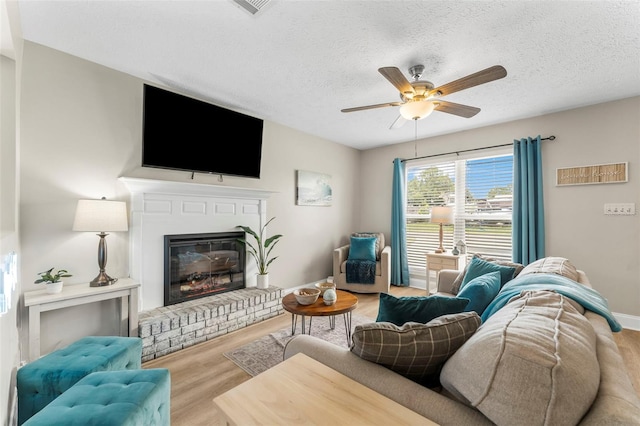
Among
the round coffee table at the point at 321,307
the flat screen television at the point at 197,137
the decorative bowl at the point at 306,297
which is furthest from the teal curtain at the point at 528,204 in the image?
the flat screen television at the point at 197,137

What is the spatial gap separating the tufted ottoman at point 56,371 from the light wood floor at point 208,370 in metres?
0.51

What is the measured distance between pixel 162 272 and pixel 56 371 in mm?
1399

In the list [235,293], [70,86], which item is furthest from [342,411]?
[70,86]

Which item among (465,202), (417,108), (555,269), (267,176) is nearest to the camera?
(555,269)

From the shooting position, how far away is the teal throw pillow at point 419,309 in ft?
4.34

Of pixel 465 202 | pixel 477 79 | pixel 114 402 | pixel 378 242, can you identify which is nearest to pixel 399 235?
pixel 378 242

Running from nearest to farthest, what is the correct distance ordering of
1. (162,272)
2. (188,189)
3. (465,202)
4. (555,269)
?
(555,269) < (162,272) < (188,189) < (465,202)

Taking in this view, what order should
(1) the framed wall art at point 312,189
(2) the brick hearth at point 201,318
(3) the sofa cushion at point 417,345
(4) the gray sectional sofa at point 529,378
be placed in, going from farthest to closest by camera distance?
(1) the framed wall art at point 312,189
(2) the brick hearth at point 201,318
(3) the sofa cushion at point 417,345
(4) the gray sectional sofa at point 529,378

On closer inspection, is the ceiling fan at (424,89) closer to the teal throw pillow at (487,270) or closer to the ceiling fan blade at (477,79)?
the ceiling fan blade at (477,79)

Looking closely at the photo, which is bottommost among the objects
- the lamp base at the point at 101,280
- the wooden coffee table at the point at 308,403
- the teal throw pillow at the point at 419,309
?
the wooden coffee table at the point at 308,403

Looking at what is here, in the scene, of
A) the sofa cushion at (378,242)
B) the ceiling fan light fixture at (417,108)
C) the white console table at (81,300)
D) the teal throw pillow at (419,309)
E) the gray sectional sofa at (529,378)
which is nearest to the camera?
the gray sectional sofa at (529,378)

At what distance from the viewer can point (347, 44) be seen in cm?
207

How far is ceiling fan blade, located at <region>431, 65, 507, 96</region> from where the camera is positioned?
173 cm

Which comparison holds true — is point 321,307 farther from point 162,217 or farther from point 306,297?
point 162,217
